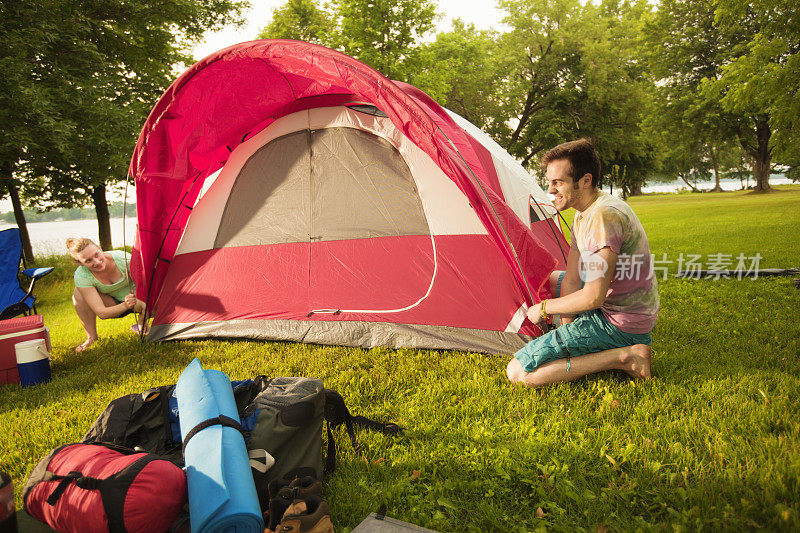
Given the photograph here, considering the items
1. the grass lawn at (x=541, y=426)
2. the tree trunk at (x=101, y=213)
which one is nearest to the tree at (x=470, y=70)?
the tree trunk at (x=101, y=213)

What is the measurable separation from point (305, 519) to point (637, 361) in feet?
6.84

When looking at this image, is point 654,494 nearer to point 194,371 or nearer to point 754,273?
point 194,371

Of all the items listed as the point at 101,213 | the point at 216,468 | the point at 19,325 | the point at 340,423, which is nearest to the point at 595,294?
the point at 340,423

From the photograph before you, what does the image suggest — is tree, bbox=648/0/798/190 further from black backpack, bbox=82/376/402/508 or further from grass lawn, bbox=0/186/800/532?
black backpack, bbox=82/376/402/508

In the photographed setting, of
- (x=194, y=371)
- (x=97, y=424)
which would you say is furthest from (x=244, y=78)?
(x=97, y=424)

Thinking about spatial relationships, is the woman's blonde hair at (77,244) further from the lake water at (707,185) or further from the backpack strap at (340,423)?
the lake water at (707,185)

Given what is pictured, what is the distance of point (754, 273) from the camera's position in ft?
17.8

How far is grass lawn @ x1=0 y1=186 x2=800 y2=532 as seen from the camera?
6.05ft

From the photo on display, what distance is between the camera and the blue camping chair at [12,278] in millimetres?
4320

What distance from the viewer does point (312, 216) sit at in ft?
13.5

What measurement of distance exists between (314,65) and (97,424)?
2.56 m

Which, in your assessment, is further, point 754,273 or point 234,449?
point 754,273

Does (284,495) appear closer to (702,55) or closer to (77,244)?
(77,244)

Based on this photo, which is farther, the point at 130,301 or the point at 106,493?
the point at 130,301
